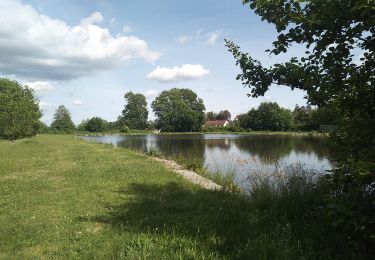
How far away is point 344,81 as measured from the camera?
211 inches

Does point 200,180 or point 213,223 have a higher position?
point 213,223

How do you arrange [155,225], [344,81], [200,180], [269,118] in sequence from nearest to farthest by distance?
1. [344,81]
2. [155,225]
3. [200,180]
4. [269,118]

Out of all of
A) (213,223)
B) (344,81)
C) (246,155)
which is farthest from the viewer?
(246,155)

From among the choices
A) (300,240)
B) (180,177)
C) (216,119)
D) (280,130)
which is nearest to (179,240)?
(300,240)

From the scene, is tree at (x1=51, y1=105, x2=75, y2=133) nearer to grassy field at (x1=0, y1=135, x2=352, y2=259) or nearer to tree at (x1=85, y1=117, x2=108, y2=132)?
tree at (x1=85, y1=117, x2=108, y2=132)

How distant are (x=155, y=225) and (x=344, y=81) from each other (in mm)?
4480

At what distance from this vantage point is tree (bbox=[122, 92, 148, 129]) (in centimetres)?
13888

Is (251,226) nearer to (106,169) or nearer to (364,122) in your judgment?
(364,122)

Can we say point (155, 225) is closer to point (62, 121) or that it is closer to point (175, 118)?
point (175, 118)

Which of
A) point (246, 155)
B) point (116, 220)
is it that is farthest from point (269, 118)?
point (116, 220)

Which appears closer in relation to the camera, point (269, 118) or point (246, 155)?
point (246, 155)

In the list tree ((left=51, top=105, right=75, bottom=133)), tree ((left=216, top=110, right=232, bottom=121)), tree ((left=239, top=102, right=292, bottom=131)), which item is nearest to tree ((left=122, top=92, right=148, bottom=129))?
tree ((left=51, top=105, right=75, bottom=133))

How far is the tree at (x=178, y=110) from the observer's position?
116 meters

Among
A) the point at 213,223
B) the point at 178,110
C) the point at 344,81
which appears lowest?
the point at 213,223
